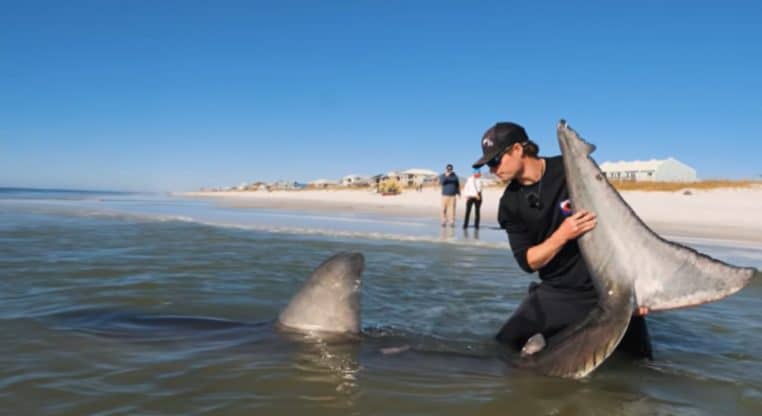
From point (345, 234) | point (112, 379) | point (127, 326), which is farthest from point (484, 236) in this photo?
point (112, 379)

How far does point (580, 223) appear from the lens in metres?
3.14

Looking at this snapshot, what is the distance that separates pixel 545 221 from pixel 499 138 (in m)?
0.67

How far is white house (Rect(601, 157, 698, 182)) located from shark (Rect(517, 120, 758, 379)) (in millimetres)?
55560

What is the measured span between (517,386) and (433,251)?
Result: 261 inches

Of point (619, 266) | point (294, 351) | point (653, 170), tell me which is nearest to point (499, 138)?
point (619, 266)

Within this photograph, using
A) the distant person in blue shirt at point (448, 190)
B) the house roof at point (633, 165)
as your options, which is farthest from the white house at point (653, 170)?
the distant person in blue shirt at point (448, 190)

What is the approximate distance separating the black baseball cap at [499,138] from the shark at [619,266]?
492mm

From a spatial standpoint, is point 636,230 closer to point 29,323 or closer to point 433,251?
point 29,323

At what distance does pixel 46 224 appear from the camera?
13.1m

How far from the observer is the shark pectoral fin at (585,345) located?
310 centimetres

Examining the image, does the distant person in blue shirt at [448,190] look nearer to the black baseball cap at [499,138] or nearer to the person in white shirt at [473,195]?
the person in white shirt at [473,195]

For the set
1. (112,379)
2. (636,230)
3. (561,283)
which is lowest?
(112,379)

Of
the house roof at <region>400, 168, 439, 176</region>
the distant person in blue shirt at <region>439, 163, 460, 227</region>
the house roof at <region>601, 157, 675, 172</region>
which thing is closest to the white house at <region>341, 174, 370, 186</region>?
the house roof at <region>400, 168, 439, 176</region>

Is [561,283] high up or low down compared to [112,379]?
up
